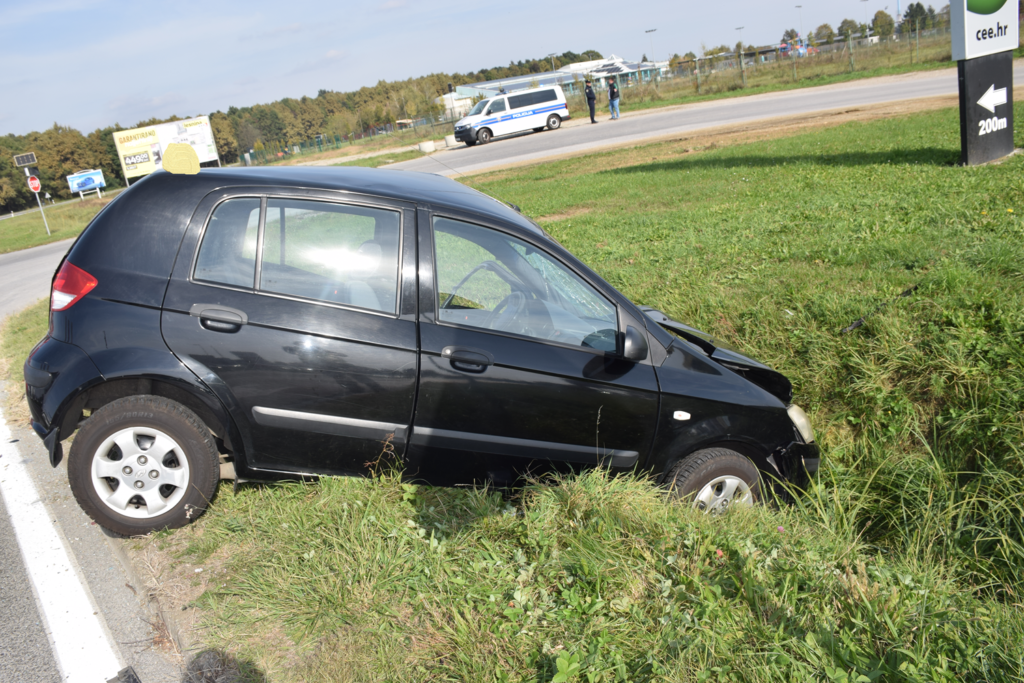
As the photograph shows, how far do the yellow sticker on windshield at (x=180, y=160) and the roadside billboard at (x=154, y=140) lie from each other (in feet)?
164

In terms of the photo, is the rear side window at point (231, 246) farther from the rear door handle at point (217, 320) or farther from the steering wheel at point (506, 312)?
the steering wheel at point (506, 312)

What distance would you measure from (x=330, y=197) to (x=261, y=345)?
2.70ft

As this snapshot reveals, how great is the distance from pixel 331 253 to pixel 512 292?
95cm

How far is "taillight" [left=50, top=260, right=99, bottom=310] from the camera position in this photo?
10.8ft

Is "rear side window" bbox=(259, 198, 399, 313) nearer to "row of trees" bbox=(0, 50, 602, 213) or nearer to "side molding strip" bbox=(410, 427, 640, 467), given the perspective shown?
"side molding strip" bbox=(410, 427, 640, 467)

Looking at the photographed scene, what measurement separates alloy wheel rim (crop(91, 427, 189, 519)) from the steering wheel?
162 cm

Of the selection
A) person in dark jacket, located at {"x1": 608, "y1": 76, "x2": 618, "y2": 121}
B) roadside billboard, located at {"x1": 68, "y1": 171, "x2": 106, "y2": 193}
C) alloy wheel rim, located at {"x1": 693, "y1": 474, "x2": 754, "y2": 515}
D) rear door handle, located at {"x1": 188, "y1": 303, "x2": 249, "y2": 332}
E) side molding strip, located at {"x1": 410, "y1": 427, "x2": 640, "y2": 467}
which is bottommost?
alloy wheel rim, located at {"x1": 693, "y1": 474, "x2": 754, "y2": 515}

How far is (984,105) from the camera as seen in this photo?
998 centimetres

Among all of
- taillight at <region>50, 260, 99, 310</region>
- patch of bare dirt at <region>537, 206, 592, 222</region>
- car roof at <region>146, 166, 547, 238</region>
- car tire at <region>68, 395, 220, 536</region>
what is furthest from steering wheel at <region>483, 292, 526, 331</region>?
patch of bare dirt at <region>537, 206, 592, 222</region>

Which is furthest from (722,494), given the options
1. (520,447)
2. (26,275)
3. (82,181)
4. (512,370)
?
(82,181)

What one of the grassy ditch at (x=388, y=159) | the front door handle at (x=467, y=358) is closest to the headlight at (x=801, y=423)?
the front door handle at (x=467, y=358)

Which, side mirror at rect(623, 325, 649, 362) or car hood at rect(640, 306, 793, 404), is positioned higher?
side mirror at rect(623, 325, 649, 362)

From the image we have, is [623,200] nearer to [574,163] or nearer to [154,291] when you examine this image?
[574,163]

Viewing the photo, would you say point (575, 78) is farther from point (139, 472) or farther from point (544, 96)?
point (139, 472)
